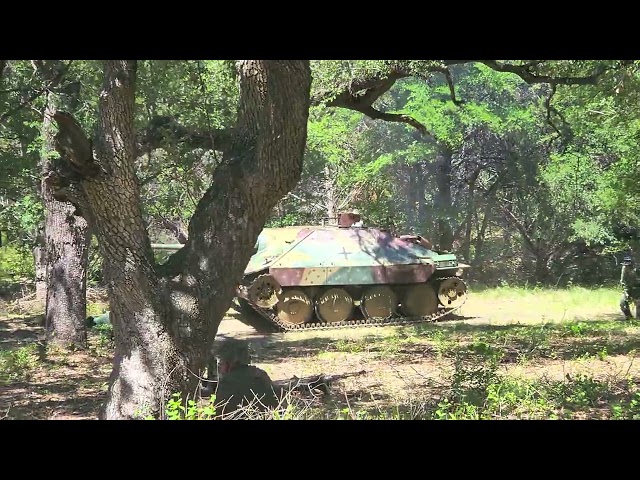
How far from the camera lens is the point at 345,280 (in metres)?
15.1

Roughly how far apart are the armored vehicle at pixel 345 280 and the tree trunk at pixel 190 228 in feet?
29.1

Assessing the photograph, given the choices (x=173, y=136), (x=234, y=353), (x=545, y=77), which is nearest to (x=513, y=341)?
(x=545, y=77)

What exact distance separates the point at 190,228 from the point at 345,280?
9.44 m

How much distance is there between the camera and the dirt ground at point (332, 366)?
7160 mm

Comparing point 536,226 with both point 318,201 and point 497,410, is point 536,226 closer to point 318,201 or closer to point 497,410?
point 318,201

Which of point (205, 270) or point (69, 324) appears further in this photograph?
point (69, 324)

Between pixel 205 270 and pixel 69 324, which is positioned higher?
pixel 205 270

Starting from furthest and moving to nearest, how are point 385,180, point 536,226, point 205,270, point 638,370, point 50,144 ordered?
point 385,180 → point 536,226 → point 50,144 → point 638,370 → point 205,270

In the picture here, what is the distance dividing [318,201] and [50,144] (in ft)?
51.7

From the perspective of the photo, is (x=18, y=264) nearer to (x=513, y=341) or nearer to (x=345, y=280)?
(x=345, y=280)

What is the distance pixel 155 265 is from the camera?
566cm

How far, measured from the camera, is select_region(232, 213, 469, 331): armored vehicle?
1480 cm

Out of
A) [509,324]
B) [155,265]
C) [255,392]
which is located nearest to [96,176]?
[155,265]

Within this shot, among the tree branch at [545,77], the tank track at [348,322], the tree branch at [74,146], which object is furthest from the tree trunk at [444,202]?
the tree branch at [74,146]
